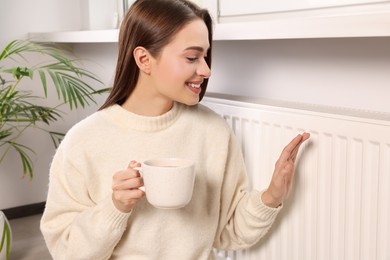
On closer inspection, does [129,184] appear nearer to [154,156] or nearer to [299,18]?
[154,156]

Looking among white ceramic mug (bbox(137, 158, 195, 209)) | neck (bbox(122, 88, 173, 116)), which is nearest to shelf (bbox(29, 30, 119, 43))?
neck (bbox(122, 88, 173, 116))

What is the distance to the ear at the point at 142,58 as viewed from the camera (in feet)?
4.10

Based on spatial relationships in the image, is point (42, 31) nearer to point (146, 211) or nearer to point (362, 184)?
point (146, 211)

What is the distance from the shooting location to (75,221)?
49.8 inches

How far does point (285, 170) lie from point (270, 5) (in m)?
0.58

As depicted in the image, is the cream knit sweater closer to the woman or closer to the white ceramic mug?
the woman

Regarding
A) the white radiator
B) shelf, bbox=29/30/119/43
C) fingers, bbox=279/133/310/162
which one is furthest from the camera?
shelf, bbox=29/30/119/43

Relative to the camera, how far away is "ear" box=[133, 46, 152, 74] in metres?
1.25

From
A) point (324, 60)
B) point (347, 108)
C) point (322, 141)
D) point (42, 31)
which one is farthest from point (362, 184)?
point (42, 31)

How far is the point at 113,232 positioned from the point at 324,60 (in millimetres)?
678

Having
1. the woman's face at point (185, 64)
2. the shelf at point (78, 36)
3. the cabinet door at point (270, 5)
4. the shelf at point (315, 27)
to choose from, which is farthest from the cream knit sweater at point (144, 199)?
the shelf at point (78, 36)

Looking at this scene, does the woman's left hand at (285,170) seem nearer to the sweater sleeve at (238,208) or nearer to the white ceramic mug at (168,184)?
the sweater sleeve at (238,208)

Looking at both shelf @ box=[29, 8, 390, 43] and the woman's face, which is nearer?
shelf @ box=[29, 8, 390, 43]

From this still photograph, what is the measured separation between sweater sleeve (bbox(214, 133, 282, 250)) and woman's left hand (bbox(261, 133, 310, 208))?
7 cm
